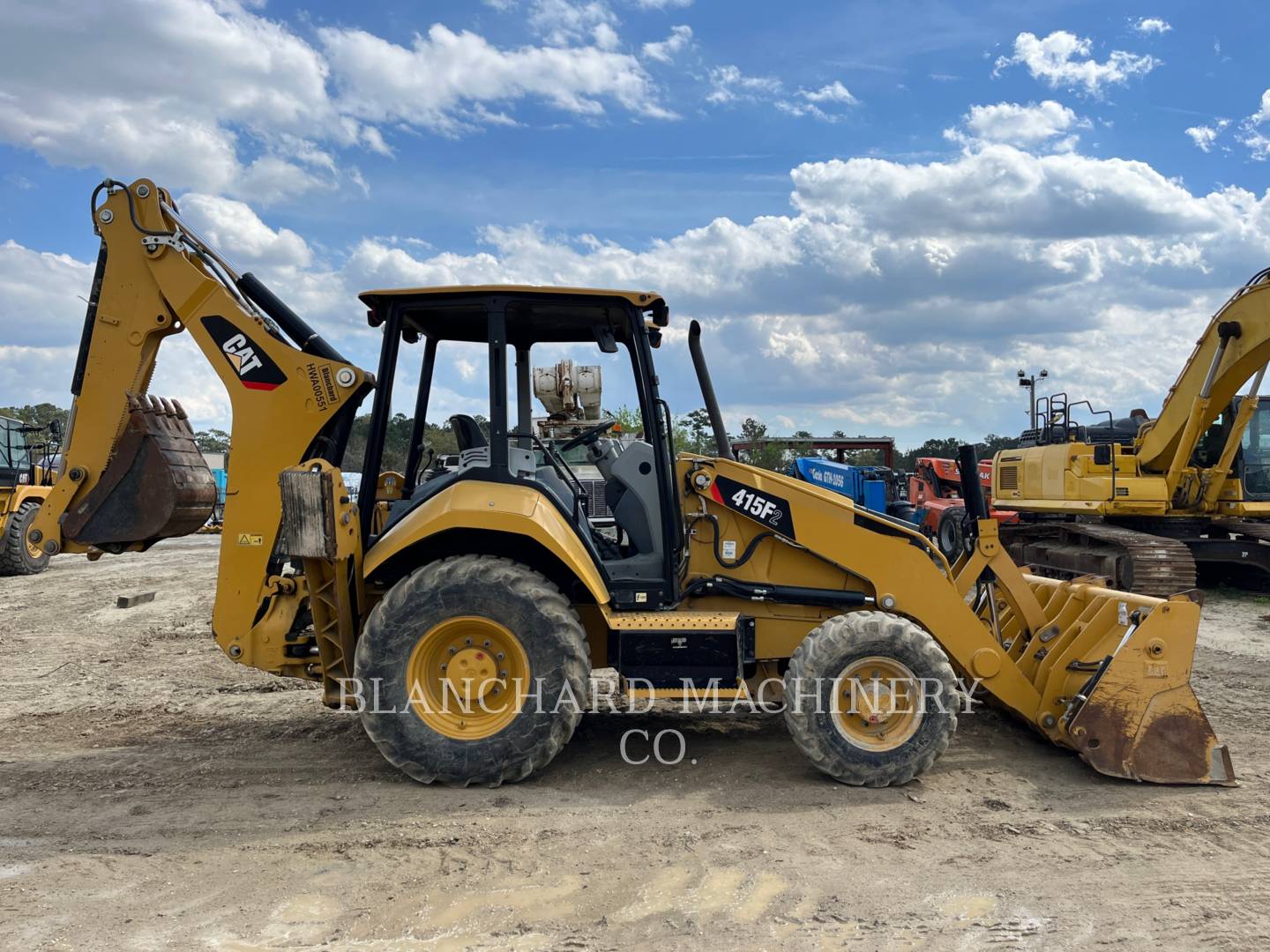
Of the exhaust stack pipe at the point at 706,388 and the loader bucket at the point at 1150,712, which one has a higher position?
the exhaust stack pipe at the point at 706,388

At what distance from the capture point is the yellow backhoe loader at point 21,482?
54.1ft

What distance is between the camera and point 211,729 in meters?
6.27

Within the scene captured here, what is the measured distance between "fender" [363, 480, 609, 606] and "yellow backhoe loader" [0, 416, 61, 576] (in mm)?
12890

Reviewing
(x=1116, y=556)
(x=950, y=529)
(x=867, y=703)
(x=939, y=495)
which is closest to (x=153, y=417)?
(x=867, y=703)

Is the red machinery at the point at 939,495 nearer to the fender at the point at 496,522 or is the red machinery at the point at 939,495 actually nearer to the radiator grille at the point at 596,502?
the radiator grille at the point at 596,502

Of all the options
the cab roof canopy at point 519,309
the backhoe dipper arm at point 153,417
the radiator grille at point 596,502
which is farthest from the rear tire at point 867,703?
the backhoe dipper arm at point 153,417

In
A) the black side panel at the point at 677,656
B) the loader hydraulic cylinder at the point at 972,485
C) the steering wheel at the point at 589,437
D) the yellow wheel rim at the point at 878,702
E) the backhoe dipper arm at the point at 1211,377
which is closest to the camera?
the yellow wheel rim at the point at 878,702

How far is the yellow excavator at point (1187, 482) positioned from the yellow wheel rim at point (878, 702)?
812 cm

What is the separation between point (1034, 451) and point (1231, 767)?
403 inches

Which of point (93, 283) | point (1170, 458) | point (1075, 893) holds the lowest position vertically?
point (1075, 893)

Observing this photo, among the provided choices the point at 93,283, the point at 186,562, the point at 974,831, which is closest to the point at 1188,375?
the point at 974,831

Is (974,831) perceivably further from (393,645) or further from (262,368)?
(262,368)

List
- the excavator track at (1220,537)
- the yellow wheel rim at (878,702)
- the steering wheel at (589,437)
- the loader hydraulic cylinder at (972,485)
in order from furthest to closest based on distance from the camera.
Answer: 1. the excavator track at (1220,537)
2. the loader hydraulic cylinder at (972,485)
3. the steering wheel at (589,437)
4. the yellow wheel rim at (878,702)

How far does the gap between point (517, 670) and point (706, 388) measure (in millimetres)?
1997
